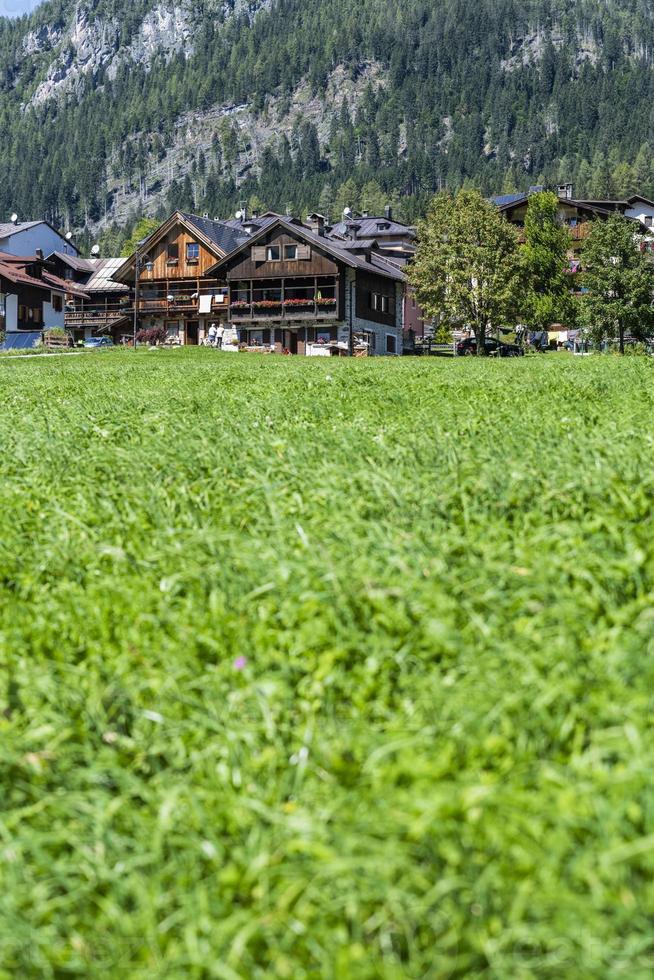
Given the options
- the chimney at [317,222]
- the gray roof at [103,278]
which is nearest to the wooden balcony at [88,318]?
the gray roof at [103,278]

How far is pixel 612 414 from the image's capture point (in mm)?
8914

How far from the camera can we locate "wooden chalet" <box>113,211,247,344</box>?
261 feet

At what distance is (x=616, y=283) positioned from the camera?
71500mm

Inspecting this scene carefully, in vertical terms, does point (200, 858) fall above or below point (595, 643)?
below

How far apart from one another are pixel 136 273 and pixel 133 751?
3128 inches

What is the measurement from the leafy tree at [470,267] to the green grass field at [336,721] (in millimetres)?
65478

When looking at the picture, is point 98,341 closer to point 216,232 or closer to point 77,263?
point 216,232

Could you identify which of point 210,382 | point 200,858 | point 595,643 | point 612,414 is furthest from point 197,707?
point 210,382

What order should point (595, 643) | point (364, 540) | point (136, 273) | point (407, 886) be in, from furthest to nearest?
point (136, 273), point (364, 540), point (595, 643), point (407, 886)

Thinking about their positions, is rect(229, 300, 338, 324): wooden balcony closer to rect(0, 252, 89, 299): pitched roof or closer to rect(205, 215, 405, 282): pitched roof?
rect(205, 215, 405, 282): pitched roof

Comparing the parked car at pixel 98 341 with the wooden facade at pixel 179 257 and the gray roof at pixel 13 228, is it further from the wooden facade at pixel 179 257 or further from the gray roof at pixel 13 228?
the gray roof at pixel 13 228

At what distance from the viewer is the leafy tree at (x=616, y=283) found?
71250mm

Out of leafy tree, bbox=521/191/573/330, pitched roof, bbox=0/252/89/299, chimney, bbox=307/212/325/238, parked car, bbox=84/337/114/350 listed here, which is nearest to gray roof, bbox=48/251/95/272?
pitched roof, bbox=0/252/89/299

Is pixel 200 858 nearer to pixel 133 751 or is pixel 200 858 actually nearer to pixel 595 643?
pixel 133 751
